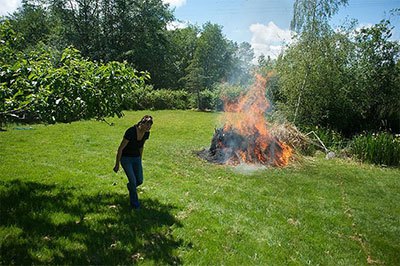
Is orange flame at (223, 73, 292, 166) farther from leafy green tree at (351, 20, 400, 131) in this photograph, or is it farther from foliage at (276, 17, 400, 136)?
leafy green tree at (351, 20, 400, 131)

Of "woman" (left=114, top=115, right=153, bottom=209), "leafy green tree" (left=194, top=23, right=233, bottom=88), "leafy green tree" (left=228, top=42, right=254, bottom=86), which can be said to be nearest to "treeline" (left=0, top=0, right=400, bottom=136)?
"woman" (left=114, top=115, right=153, bottom=209)

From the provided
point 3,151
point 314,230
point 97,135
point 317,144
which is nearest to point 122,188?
point 314,230

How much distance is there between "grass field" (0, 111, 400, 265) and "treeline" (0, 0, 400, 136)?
174cm

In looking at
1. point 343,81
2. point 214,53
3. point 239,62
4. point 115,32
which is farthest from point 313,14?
point 239,62

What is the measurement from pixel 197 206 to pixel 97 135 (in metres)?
9.37

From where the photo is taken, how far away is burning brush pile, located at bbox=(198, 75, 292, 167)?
11.3 metres

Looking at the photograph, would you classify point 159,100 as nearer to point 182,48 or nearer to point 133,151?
point 133,151

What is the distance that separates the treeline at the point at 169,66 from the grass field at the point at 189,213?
174 centimetres

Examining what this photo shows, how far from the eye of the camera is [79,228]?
16.5 feet

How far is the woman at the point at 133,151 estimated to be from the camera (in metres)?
5.79

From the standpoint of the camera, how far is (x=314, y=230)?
239 inches

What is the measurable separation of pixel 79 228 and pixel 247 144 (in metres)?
7.54

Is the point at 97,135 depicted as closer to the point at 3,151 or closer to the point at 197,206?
the point at 3,151

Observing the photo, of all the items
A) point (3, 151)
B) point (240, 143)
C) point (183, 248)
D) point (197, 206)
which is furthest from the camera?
point (240, 143)
